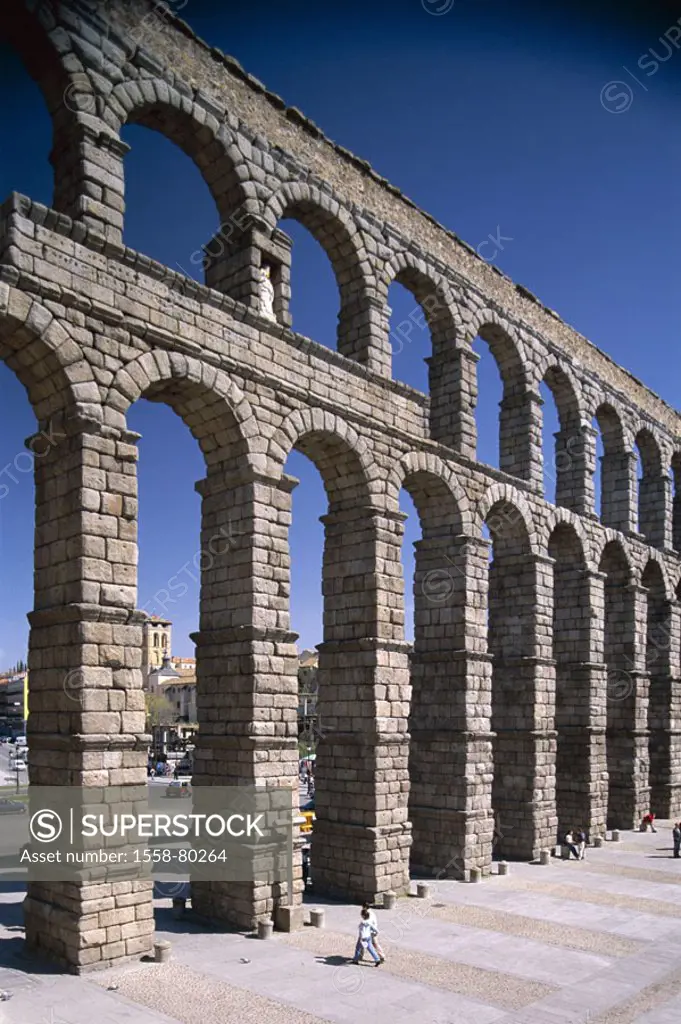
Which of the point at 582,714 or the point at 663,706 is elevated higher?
the point at 582,714

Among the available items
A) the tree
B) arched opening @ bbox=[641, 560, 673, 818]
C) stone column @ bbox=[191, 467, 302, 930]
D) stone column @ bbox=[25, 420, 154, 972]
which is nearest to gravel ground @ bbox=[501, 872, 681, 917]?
stone column @ bbox=[191, 467, 302, 930]

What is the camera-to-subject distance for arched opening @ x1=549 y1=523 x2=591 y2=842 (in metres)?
27.2

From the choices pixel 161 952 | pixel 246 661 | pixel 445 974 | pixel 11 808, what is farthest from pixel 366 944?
pixel 11 808

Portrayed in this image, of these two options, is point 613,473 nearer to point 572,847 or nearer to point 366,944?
point 572,847

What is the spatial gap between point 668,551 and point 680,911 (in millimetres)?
18086

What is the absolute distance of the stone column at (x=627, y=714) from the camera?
99.1 feet

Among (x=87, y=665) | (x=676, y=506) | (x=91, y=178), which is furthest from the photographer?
(x=676, y=506)

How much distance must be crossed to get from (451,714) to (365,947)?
8.10 m

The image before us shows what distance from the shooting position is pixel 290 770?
52.7 ft

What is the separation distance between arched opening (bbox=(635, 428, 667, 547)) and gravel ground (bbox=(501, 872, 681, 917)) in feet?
55.5

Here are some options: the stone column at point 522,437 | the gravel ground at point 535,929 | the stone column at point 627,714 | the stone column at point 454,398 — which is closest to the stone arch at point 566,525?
the stone column at point 522,437

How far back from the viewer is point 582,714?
27.4 m

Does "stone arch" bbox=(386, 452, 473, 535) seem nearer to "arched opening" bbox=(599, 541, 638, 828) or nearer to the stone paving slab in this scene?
the stone paving slab

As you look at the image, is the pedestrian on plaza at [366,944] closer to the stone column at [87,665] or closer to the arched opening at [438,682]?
the stone column at [87,665]
